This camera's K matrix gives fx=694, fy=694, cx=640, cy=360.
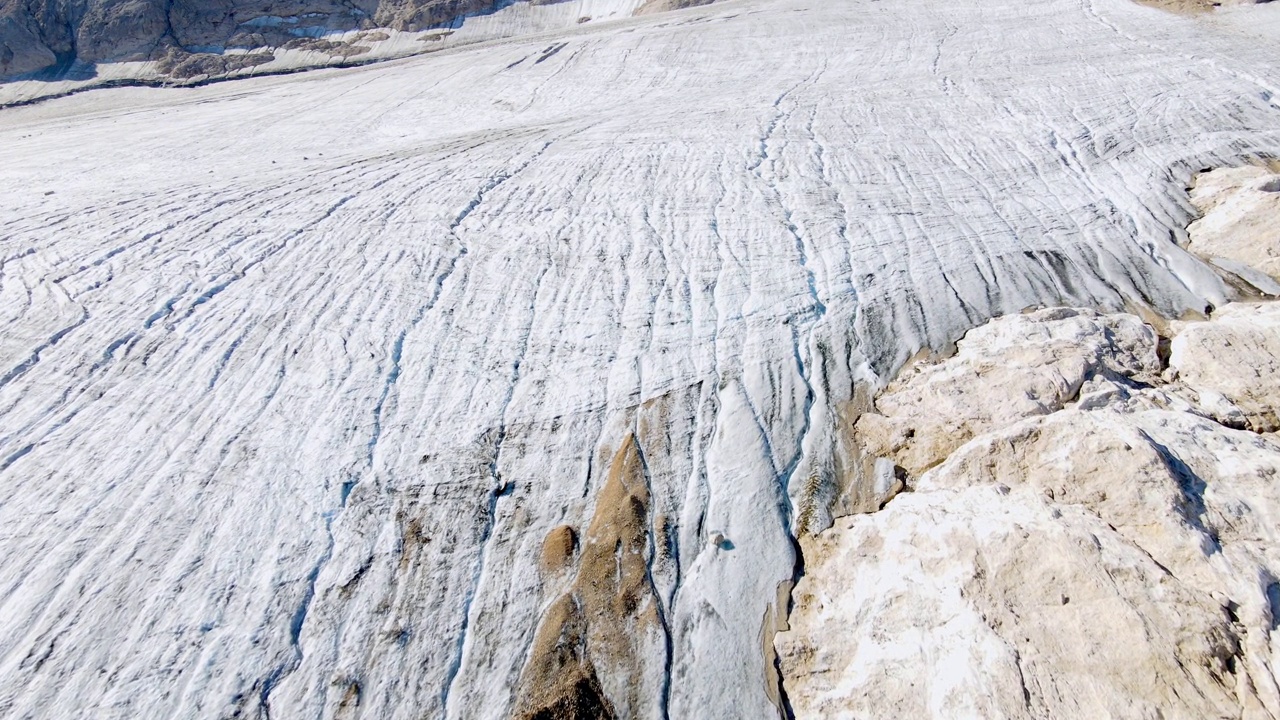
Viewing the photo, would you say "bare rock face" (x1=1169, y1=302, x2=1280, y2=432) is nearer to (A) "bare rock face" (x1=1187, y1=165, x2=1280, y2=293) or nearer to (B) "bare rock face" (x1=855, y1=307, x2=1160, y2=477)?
(B) "bare rock face" (x1=855, y1=307, x2=1160, y2=477)

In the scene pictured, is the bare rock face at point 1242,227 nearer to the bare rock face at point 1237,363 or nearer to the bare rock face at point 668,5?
the bare rock face at point 1237,363

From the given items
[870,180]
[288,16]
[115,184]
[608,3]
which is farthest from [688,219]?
Answer: [288,16]

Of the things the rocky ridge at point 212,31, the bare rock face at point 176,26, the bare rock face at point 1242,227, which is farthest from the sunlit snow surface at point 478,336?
the bare rock face at point 176,26

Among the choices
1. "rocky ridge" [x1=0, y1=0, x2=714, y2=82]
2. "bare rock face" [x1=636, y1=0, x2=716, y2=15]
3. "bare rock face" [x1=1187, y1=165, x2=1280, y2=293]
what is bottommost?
"bare rock face" [x1=1187, y1=165, x2=1280, y2=293]

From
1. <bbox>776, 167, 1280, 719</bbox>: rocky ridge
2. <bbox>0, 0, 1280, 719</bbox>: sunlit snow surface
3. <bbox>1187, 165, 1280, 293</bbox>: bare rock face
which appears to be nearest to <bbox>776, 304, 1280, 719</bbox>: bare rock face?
<bbox>776, 167, 1280, 719</bbox>: rocky ridge

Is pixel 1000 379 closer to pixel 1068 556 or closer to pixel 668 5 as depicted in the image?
pixel 1068 556
